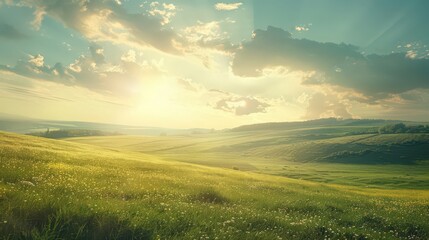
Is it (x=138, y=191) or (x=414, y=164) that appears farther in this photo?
(x=414, y=164)

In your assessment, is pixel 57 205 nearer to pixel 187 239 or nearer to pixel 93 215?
pixel 93 215

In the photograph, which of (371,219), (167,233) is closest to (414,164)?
(371,219)

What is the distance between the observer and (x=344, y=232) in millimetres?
11641

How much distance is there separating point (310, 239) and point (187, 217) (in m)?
3.84

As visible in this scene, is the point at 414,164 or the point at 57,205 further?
the point at 414,164

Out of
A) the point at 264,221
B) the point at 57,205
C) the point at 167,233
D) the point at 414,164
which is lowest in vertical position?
the point at 414,164

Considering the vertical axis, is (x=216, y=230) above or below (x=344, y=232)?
above

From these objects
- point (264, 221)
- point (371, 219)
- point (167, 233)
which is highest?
point (167, 233)

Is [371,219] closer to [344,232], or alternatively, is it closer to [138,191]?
[344,232]

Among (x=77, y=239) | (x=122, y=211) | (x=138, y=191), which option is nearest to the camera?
(x=77, y=239)

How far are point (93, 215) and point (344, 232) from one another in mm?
8521

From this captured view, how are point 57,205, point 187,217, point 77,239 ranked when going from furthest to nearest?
point 187,217
point 57,205
point 77,239

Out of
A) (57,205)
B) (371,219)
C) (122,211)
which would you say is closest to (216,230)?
(122,211)

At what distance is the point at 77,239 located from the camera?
670 cm
